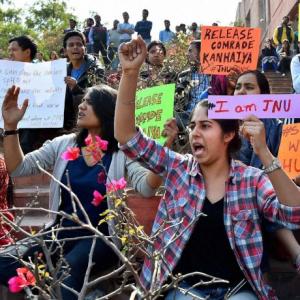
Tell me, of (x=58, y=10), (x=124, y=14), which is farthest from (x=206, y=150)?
(x=58, y=10)

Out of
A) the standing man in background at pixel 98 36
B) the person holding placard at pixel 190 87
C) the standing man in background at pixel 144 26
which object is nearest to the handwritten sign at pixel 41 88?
the person holding placard at pixel 190 87

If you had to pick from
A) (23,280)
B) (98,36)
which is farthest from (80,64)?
(98,36)

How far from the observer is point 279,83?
1338 centimetres

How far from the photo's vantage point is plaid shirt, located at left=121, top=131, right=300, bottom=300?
317cm

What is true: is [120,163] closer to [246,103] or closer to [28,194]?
[246,103]

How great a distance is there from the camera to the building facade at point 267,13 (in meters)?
28.0

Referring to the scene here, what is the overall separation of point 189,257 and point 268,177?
55cm

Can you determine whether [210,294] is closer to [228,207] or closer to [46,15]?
Answer: [228,207]

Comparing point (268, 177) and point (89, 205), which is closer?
point (268, 177)

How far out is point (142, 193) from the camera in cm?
374

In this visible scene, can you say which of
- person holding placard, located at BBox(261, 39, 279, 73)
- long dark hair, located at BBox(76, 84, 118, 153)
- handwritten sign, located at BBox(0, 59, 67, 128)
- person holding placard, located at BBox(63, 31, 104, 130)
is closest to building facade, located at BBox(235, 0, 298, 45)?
person holding placard, located at BBox(261, 39, 279, 73)

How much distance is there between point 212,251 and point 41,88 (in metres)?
3.09

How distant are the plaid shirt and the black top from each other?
41mm

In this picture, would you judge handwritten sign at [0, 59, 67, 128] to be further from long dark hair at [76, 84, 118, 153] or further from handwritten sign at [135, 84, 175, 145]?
long dark hair at [76, 84, 118, 153]
